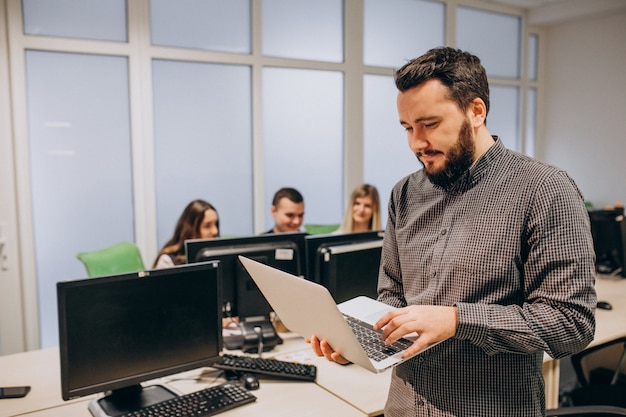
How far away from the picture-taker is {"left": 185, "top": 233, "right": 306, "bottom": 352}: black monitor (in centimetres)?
218

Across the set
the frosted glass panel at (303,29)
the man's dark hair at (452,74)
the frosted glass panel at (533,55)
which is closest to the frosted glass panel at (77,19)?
the frosted glass panel at (303,29)

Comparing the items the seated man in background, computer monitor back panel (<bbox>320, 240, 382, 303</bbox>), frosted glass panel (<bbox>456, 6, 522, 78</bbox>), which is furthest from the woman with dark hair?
frosted glass panel (<bbox>456, 6, 522, 78</bbox>)

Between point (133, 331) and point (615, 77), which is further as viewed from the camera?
point (615, 77)

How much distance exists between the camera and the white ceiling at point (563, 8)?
199 inches

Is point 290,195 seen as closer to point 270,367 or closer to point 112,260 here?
point 112,260

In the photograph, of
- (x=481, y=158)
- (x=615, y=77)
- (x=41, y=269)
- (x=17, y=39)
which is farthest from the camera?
(x=615, y=77)

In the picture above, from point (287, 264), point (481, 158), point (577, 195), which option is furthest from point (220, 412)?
point (577, 195)

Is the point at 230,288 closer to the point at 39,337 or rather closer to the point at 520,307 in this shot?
the point at 520,307

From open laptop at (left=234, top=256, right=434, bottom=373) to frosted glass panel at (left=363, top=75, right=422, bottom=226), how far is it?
11.6 ft

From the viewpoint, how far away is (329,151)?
15.4 ft

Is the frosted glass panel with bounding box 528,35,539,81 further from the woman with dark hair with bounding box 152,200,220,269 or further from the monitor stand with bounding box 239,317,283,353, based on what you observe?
the monitor stand with bounding box 239,317,283,353

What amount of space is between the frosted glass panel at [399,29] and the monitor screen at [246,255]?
293cm

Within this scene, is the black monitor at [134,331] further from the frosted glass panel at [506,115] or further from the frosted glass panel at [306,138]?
the frosted glass panel at [506,115]

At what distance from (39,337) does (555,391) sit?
3.13m
